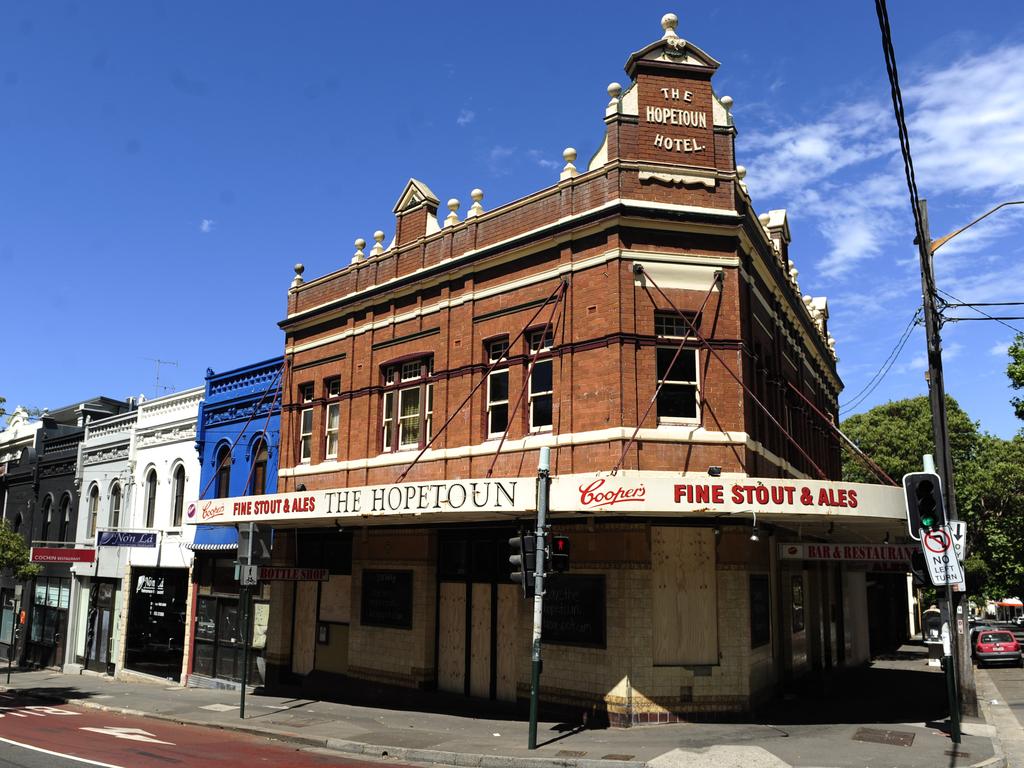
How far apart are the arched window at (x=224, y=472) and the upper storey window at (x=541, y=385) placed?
1179cm

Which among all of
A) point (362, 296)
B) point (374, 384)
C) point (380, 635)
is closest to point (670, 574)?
point (380, 635)

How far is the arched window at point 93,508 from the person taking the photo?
103 ft

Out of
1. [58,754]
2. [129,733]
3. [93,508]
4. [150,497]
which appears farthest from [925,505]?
[93,508]

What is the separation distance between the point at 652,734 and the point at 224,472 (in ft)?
53.2

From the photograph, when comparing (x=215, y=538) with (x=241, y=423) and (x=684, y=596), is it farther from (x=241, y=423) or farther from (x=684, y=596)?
(x=684, y=596)

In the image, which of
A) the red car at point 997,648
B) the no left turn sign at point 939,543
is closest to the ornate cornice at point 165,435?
the no left turn sign at point 939,543

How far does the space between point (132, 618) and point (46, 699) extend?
5.00m

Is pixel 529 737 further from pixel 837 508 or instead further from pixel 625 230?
pixel 625 230

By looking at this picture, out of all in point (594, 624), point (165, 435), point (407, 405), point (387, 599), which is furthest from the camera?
point (165, 435)

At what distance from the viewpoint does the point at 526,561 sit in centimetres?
1350

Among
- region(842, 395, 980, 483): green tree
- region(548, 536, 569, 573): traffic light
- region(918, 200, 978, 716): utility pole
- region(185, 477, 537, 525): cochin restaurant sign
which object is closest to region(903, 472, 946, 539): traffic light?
region(918, 200, 978, 716): utility pole

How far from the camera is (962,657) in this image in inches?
629

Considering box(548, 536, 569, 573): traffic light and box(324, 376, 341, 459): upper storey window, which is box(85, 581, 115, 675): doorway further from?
box(548, 536, 569, 573): traffic light

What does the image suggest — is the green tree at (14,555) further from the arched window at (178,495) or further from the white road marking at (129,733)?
the white road marking at (129,733)
